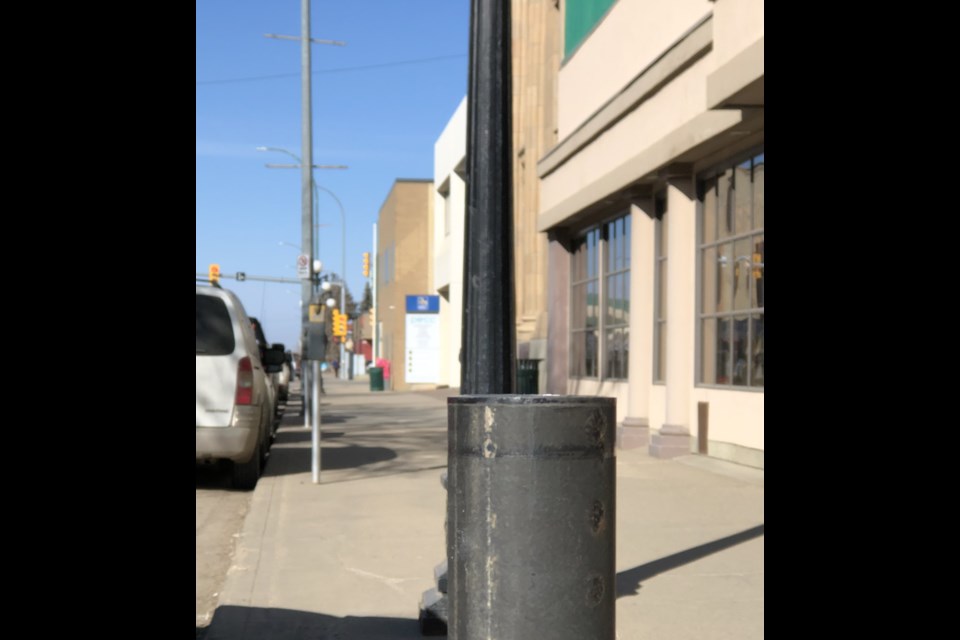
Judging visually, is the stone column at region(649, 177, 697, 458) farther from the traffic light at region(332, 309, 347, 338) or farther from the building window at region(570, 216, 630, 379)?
the traffic light at region(332, 309, 347, 338)

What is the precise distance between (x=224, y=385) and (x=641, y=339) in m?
7.79

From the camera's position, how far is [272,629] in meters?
5.96

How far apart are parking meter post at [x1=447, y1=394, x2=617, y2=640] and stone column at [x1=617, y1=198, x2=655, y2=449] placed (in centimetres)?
1363

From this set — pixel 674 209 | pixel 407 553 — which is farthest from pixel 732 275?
pixel 407 553

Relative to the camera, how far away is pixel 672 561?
7.76 metres

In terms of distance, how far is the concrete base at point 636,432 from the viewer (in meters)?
17.4

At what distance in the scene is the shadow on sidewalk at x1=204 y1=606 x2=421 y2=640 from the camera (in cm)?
583

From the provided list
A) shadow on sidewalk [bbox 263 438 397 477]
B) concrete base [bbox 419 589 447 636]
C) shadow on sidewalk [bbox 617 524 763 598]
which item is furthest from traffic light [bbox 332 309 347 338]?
concrete base [bbox 419 589 447 636]

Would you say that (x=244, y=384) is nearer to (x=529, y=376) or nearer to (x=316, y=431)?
(x=316, y=431)

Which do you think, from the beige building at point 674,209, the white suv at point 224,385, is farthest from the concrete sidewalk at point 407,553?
the beige building at point 674,209
